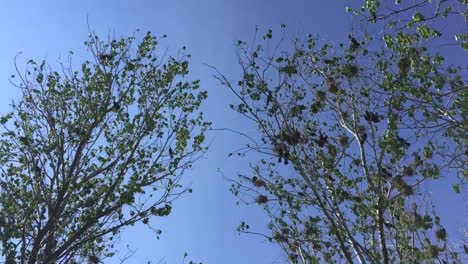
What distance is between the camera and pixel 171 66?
14375 mm

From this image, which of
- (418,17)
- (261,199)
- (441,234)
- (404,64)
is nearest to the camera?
(418,17)

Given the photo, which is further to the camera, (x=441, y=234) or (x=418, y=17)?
(x=441, y=234)

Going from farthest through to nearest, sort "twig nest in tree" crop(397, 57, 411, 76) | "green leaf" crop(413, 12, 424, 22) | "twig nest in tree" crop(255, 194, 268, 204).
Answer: "twig nest in tree" crop(255, 194, 268, 204), "twig nest in tree" crop(397, 57, 411, 76), "green leaf" crop(413, 12, 424, 22)

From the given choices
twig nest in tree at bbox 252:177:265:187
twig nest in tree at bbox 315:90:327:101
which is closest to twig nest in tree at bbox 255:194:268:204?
twig nest in tree at bbox 252:177:265:187

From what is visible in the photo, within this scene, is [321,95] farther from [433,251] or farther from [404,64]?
[433,251]

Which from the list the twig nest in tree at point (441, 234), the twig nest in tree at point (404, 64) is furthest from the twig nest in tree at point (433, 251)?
the twig nest in tree at point (404, 64)

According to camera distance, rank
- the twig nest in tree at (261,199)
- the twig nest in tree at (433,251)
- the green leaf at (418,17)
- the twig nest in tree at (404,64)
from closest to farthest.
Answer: the green leaf at (418,17) < the twig nest in tree at (404,64) < the twig nest in tree at (261,199) < the twig nest in tree at (433,251)

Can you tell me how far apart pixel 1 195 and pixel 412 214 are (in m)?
10.2

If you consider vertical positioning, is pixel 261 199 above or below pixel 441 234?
above

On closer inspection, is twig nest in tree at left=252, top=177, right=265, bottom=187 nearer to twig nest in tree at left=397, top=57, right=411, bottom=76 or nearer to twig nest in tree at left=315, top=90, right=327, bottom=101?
twig nest in tree at left=315, top=90, right=327, bottom=101

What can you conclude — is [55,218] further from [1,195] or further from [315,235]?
[315,235]

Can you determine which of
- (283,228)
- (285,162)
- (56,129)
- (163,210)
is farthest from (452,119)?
(56,129)

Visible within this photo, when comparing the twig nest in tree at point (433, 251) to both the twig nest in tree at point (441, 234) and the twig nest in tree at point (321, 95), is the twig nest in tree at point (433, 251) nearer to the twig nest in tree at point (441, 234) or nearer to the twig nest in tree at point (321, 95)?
the twig nest in tree at point (441, 234)

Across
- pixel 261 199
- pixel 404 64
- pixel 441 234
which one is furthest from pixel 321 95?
pixel 441 234
